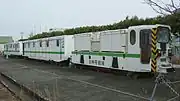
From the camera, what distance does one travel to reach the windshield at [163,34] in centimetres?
1520

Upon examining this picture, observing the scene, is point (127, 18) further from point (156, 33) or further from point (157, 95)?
point (157, 95)

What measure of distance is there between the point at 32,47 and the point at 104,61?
21696 mm

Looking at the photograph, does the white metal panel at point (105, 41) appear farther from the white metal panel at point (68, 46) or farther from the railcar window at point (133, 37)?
the white metal panel at point (68, 46)

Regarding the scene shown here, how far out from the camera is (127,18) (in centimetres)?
2427

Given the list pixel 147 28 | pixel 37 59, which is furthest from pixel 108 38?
pixel 37 59

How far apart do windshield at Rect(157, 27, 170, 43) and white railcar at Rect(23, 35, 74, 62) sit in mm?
11959

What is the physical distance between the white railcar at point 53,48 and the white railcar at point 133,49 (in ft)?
20.3

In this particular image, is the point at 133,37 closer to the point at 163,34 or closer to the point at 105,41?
the point at 163,34

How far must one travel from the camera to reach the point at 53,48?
2948cm

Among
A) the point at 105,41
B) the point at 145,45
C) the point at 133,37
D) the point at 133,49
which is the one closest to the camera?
the point at 145,45

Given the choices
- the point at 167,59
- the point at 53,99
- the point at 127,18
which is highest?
the point at 127,18

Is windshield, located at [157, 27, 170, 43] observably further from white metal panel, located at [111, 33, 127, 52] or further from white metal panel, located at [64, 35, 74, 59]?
white metal panel, located at [64, 35, 74, 59]

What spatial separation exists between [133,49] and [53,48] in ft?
48.6

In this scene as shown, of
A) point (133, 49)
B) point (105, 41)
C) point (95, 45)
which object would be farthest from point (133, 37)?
point (95, 45)
